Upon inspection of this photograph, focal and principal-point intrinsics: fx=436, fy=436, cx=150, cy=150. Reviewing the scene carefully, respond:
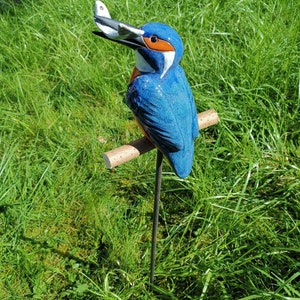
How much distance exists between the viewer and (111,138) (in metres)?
2.25

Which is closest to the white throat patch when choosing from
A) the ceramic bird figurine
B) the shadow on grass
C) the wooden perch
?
the ceramic bird figurine

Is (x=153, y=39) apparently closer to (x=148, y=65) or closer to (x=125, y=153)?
(x=148, y=65)

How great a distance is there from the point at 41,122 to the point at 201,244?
103 centimetres

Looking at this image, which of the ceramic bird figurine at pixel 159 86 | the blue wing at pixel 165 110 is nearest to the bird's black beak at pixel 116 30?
the ceramic bird figurine at pixel 159 86

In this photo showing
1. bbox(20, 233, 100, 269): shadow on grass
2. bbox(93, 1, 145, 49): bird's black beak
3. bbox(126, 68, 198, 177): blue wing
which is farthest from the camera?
bbox(20, 233, 100, 269): shadow on grass

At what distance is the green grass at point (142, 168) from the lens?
1.70 metres

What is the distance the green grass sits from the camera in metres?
1.70

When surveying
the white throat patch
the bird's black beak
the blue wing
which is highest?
the bird's black beak

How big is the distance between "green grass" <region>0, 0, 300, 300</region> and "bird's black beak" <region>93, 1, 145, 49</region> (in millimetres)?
919

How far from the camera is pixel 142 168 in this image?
206 centimetres

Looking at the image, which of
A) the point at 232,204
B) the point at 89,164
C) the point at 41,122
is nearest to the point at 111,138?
the point at 89,164

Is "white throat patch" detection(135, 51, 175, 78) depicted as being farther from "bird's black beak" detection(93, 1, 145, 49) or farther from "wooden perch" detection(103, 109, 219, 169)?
"wooden perch" detection(103, 109, 219, 169)

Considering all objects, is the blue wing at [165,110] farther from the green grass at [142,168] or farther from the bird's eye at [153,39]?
the green grass at [142,168]

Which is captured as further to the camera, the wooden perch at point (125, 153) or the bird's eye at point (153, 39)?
the wooden perch at point (125, 153)
